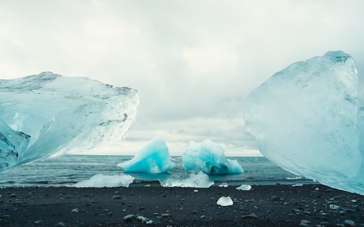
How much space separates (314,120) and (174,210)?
188 inches

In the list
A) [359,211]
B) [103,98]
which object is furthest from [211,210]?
[103,98]

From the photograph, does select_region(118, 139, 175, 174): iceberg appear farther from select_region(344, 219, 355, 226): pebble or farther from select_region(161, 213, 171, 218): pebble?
select_region(344, 219, 355, 226): pebble

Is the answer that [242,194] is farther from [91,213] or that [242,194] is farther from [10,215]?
[10,215]

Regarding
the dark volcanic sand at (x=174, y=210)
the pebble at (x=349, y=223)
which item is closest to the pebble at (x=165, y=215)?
the dark volcanic sand at (x=174, y=210)

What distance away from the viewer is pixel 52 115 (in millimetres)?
6797

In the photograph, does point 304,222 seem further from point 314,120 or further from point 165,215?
point 165,215

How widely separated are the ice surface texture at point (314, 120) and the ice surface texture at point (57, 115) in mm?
2481

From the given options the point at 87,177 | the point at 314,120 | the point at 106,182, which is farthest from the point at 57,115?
the point at 87,177

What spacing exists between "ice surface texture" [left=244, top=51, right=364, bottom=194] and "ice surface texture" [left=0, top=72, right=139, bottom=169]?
248 cm

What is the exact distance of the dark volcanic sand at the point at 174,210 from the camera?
→ 8258 millimetres

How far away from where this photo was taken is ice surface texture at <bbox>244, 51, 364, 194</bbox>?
6.15m

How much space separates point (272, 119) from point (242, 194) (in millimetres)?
7863

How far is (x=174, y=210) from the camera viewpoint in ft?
32.9

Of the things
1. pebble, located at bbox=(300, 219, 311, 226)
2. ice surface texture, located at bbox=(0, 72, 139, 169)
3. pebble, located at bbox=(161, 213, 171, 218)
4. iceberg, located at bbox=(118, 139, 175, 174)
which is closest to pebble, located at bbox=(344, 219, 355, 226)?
pebble, located at bbox=(300, 219, 311, 226)
